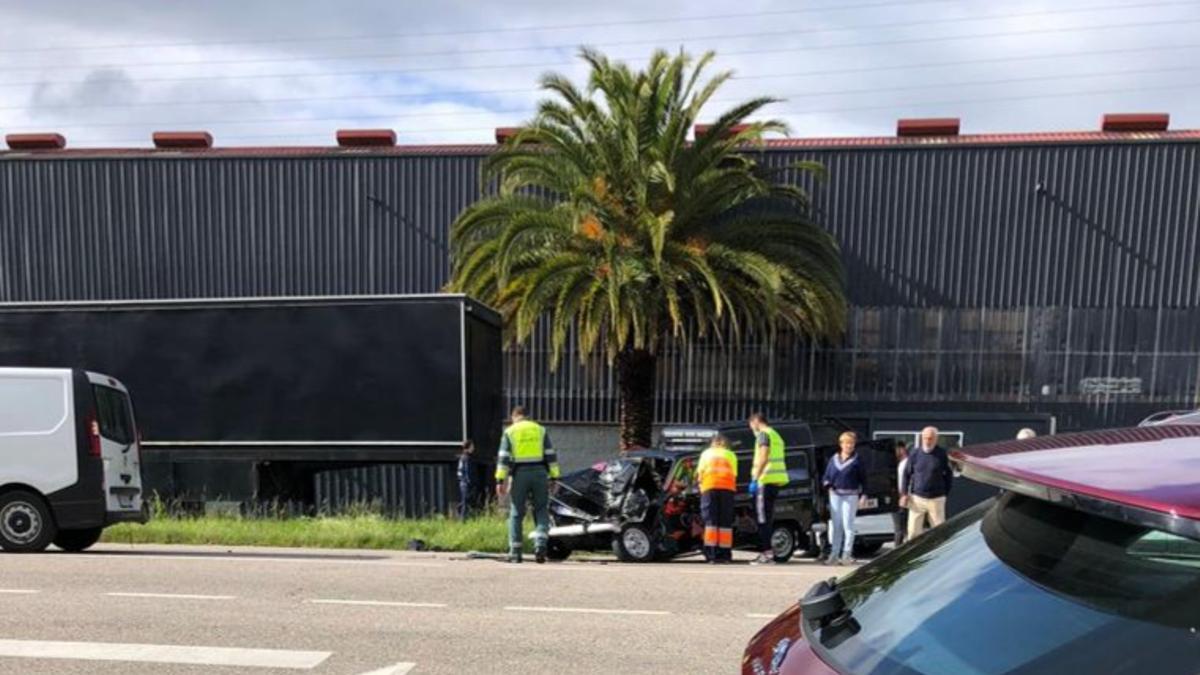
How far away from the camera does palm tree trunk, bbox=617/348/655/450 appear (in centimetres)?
1997

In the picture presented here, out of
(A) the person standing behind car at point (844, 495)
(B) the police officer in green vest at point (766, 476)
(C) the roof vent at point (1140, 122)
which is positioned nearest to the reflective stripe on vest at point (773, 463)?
(B) the police officer in green vest at point (766, 476)

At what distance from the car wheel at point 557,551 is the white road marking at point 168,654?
637 centimetres

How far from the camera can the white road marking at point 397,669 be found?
5.07 metres

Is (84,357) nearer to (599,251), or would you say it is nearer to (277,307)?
(277,307)

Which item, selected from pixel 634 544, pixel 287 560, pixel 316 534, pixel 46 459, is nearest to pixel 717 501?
pixel 634 544

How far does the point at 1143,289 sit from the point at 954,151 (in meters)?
5.49

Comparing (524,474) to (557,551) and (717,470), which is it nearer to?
(557,551)

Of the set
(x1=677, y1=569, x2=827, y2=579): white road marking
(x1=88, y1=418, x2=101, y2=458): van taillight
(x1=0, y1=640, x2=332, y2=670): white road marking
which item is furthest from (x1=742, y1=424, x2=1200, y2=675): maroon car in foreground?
(x1=88, y1=418, x2=101, y2=458): van taillight

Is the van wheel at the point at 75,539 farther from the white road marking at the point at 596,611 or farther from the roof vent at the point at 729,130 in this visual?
the roof vent at the point at 729,130

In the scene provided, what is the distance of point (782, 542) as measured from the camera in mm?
12508

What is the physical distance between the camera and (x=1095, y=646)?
153 cm

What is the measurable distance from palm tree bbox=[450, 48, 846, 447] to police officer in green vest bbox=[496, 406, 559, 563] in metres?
6.78

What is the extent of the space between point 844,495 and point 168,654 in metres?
8.21

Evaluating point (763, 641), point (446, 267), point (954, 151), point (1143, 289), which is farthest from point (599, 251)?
point (763, 641)
